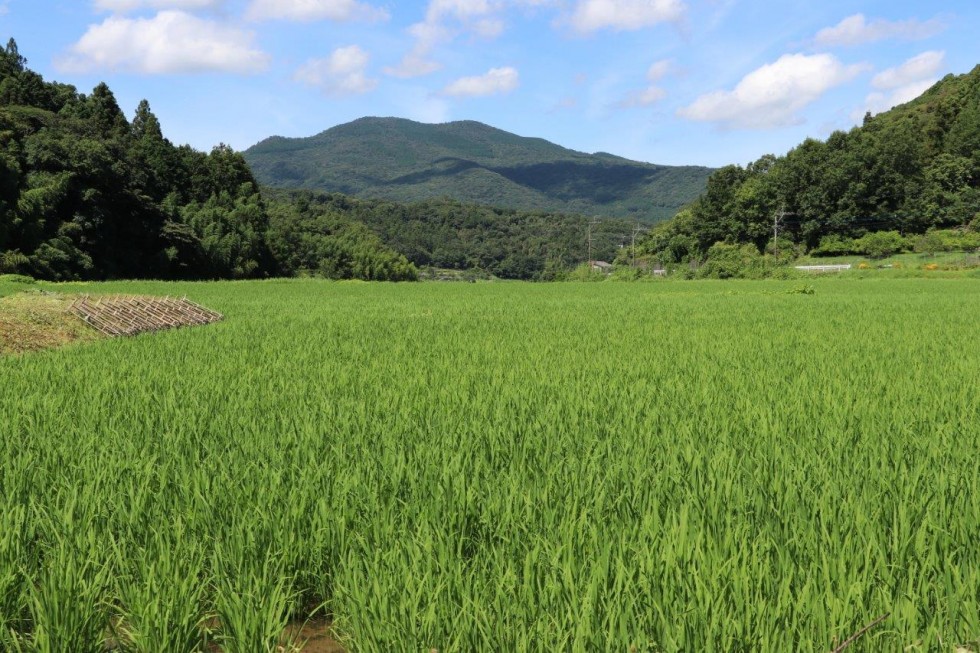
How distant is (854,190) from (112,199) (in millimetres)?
60838

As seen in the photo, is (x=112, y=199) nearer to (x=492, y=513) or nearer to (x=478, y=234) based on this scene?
(x=492, y=513)

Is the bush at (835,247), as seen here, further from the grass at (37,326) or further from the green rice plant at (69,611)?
the green rice plant at (69,611)

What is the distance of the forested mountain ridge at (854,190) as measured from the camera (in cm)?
6372

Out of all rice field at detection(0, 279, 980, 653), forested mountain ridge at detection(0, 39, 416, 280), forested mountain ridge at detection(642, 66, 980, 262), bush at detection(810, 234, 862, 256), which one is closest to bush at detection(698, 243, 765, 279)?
bush at detection(810, 234, 862, 256)

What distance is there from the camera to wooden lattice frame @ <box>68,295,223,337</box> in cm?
970

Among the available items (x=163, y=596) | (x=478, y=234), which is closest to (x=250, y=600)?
(x=163, y=596)

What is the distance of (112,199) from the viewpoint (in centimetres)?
4003

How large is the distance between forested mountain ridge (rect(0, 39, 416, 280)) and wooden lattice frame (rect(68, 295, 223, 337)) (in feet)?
78.6

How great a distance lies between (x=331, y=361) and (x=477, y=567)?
4.74 meters

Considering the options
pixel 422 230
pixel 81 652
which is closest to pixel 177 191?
pixel 81 652

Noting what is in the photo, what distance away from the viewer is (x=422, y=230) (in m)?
119

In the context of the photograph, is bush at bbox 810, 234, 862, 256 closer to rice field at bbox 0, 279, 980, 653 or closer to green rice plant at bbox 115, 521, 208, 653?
rice field at bbox 0, 279, 980, 653

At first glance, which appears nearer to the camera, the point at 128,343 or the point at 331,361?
the point at 331,361

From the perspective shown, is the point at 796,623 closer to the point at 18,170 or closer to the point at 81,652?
the point at 81,652
